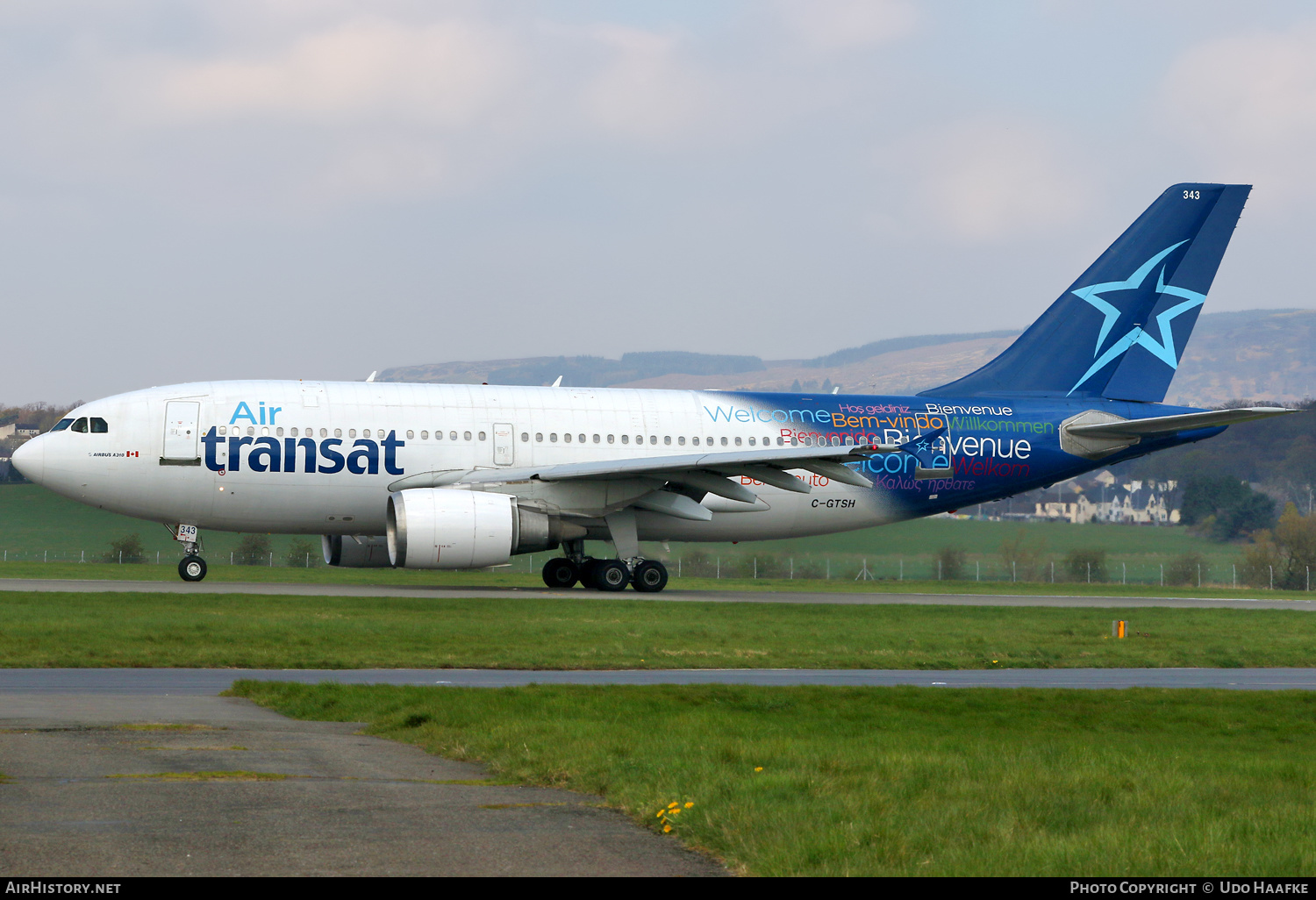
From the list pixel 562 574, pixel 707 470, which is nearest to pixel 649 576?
pixel 562 574

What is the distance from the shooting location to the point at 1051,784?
9.59 metres

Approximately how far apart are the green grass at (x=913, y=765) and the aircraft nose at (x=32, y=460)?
58.2 ft

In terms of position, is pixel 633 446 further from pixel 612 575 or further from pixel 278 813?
pixel 278 813

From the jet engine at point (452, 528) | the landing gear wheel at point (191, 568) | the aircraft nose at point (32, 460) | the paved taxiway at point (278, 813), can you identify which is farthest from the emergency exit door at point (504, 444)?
the paved taxiway at point (278, 813)

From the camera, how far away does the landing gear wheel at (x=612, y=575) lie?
32844mm

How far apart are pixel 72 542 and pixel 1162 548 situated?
46236 millimetres

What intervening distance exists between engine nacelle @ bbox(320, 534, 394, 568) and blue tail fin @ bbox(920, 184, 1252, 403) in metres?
15.0

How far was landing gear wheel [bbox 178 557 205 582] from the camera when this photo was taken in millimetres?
31625

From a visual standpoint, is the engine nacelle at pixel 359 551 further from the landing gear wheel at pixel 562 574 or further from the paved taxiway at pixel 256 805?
the paved taxiway at pixel 256 805

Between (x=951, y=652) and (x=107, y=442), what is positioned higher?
(x=107, y=442)

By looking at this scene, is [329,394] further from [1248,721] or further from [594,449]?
[1248,721]

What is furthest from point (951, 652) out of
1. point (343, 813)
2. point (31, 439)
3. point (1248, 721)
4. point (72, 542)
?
point (72, 542)

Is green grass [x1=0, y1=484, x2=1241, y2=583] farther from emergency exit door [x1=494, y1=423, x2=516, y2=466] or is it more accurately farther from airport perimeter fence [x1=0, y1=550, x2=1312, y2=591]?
emergency exit door [x1=494, y1=423, x2=516, y2=466]

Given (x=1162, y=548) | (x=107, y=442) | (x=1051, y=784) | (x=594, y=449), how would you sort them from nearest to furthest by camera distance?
(x=1051, y=784) → (x=107, y=442) → (x=594, y=449) → (x=1162, y=548)
